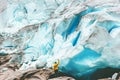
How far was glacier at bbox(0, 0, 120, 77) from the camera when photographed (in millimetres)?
4968

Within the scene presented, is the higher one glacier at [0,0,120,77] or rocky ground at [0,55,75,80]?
glacier at [0,0,120,77]

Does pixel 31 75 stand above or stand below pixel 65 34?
below

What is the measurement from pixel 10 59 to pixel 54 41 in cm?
125

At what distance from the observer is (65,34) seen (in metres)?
6.78

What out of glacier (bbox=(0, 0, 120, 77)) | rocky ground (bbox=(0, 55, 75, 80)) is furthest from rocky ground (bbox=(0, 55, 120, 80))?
glacier (bbox=(0, 0, 120, 77))

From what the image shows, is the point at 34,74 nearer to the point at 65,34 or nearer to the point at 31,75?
the point at 31,75

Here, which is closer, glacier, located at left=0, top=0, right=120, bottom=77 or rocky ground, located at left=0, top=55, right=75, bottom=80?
glacier, located at left=0, top=0, right=120, bottom=77

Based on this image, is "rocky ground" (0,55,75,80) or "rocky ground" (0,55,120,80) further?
"rocky ground" (0,55,75,80)

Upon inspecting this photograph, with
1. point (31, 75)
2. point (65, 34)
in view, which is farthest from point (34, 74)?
point (65, 34)

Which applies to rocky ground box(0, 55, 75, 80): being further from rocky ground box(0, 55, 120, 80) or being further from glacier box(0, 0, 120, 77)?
glacier box(0, 0, 120, 77)

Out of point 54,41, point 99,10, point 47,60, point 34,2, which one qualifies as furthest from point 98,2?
point 34,2

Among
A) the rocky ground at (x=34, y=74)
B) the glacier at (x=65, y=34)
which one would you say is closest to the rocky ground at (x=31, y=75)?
the rocky ground at (x=34, y=74)

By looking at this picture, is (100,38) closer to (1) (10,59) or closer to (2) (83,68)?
(2) (83,68)

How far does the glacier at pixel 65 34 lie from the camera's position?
4.97 m
